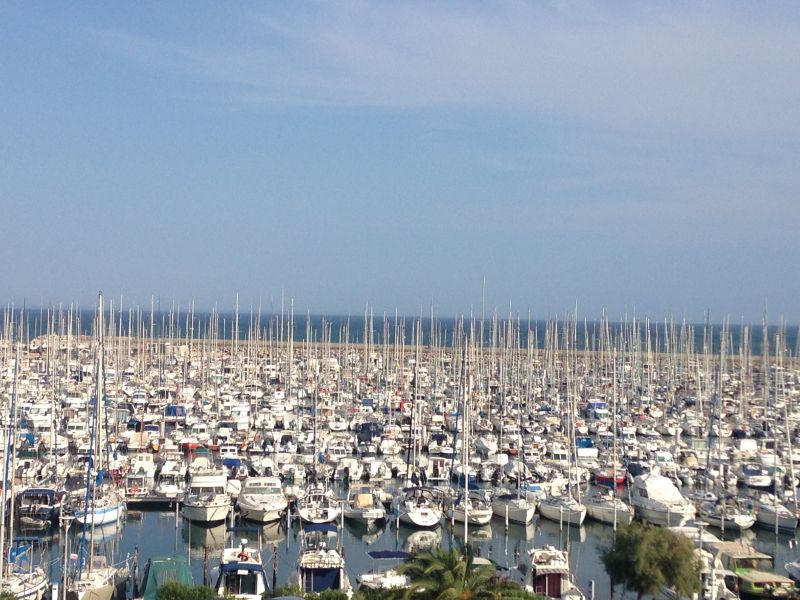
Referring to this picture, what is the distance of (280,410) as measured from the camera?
168 ft

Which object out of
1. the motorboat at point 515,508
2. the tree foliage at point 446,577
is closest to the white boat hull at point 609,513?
the motorboat at point 515,508

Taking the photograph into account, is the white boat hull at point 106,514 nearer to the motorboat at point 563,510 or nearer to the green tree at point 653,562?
the motorboat at point 563,510

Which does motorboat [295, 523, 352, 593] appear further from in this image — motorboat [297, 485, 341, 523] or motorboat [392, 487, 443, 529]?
motorboat [392, 487, 443, 529]

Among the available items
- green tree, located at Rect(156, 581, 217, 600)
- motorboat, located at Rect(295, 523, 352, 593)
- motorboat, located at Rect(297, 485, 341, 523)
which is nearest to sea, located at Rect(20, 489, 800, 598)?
motorboat, located at Rect(297, 485, 341, 523)

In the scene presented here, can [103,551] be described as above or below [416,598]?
below

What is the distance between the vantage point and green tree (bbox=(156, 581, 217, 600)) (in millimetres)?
18875

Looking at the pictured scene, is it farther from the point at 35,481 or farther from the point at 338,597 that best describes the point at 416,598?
the point at 35,481

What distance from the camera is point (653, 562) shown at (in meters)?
20.7

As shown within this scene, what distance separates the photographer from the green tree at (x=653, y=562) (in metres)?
20.7

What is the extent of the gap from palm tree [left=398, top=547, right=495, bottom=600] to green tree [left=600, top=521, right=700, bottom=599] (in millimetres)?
4459

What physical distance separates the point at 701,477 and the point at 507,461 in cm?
781

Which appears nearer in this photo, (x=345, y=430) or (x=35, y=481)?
(x=35, y=481)

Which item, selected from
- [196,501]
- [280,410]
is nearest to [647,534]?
[196,501]

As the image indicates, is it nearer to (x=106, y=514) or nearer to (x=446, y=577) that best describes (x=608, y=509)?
(x=446, y=577)
